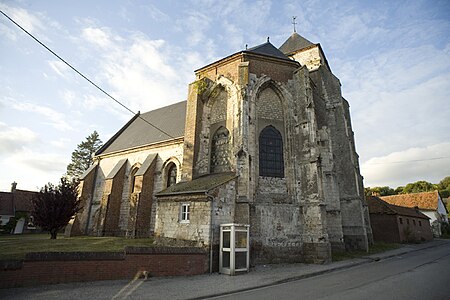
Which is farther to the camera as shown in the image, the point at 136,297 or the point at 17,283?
the point at 17,283

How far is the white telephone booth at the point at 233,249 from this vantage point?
930 cm

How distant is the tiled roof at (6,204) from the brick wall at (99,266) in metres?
31.2

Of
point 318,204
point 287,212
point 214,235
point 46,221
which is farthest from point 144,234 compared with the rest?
point 318,204

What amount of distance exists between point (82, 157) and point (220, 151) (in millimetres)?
34863

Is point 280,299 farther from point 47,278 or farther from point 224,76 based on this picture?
point 224,76

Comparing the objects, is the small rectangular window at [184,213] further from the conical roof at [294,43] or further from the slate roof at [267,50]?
the conical roof at [294,43]

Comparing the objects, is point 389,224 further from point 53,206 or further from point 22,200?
point 22,200

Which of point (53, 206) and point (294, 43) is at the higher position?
point (294, 43)

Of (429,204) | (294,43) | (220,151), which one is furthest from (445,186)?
(220,151)

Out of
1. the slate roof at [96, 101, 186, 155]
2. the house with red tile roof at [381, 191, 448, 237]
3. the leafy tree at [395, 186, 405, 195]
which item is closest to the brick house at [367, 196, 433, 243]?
the house with red tile roof at [381, 191, 448, 237]

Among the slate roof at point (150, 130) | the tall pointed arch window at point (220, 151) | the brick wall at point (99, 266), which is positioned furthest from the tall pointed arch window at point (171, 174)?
the brick wall at point (99, 266)

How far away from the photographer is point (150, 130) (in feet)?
75.1

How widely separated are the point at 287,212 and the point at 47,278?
31.5ft

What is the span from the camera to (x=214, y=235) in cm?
1001
